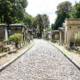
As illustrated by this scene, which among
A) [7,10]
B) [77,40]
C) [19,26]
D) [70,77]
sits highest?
[7,10]

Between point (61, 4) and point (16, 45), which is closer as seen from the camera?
point (16, 45)

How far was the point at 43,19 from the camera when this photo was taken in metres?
54.1

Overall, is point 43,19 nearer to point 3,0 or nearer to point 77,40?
point 3,0

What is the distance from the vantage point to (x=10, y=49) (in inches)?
330

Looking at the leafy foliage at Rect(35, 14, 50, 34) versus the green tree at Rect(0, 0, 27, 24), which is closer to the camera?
the green tree at Rect(0, 0, 27, 24)

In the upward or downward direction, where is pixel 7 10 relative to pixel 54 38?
upward

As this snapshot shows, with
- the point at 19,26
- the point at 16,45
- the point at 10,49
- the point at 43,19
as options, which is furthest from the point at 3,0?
the point at 43,19

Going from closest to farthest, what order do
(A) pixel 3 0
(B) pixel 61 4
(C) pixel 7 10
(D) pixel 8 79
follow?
(D) pixel 8 79, (A) pixel 3 0, (C) pixel 7 10, (B) pixel 61 4

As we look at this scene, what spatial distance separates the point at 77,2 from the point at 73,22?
19047mm

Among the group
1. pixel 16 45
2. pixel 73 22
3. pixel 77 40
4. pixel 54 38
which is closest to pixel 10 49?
pixel 16 45

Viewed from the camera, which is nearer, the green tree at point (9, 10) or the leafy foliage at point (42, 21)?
the green tree at point (9, 10)

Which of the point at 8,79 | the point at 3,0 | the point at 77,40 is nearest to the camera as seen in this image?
the point at 8,79

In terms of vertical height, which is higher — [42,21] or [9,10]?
[42,21]

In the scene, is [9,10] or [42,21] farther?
[42,21]
